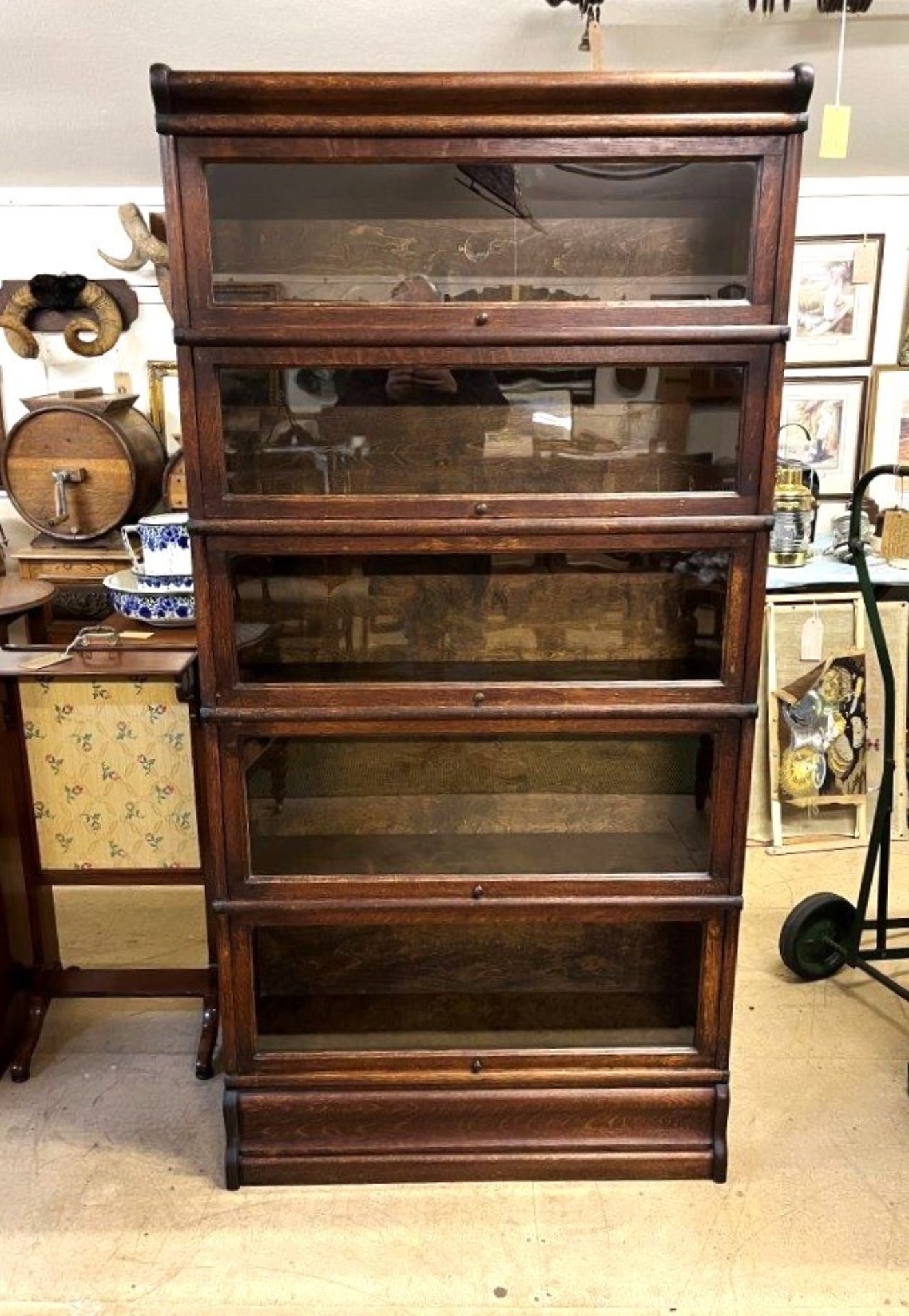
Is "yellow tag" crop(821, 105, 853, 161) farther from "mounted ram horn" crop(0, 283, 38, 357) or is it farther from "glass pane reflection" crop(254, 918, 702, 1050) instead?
"mounted ram horn" crop(0, 283, 38, 357)

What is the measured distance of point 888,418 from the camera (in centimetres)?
338

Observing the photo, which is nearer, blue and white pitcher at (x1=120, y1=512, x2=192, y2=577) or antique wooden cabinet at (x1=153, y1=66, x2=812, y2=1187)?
antique wooden cabinet at (x1=153, y1=66, x2=812, y2=1187)

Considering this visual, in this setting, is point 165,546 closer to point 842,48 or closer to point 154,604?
point 154,604

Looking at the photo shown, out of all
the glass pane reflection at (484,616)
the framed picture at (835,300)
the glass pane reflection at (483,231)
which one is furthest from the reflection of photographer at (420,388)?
the framed picture at (835,300)

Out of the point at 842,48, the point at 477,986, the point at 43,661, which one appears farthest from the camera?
the point at 842,48

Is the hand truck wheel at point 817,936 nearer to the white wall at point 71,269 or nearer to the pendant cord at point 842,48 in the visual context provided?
the pendant cord at point 842,48

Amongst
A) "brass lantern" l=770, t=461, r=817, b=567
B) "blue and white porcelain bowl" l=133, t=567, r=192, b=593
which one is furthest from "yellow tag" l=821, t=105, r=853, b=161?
"blue and white porcelain bowl" l=133, t=567, r=192, b=593

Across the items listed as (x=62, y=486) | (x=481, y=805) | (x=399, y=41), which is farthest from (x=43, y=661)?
(x=399, y=41)

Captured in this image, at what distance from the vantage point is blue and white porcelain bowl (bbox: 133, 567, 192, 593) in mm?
2227

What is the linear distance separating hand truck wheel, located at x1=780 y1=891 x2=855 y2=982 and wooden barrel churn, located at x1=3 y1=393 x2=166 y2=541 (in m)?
2.22

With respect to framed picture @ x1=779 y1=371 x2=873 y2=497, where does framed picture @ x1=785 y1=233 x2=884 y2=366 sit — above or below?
above

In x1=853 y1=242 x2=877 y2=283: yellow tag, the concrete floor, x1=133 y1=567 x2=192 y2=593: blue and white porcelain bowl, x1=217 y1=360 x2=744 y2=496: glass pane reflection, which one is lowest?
the concrete floor

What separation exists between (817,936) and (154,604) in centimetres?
174

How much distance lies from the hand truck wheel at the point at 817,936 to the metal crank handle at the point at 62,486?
2.39 meters
